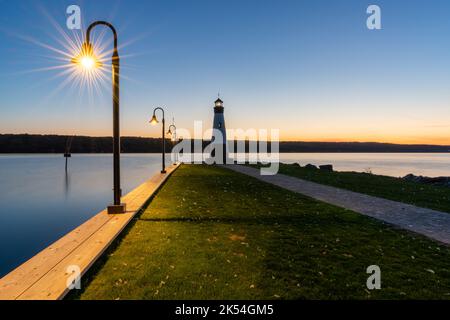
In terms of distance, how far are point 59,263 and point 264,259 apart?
140 inches

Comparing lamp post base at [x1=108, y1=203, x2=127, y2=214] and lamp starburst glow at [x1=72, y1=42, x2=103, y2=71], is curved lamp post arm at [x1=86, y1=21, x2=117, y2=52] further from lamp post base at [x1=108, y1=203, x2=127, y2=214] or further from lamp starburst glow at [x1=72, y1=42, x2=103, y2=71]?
lamp post base at [x1=108, y1=203, x2=127, y2=214]

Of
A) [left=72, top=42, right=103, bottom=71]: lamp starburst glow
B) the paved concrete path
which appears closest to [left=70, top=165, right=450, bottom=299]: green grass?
the paved concrete path

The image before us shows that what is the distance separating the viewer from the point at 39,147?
179375 mm

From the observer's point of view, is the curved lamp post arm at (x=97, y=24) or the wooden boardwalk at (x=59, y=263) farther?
the curved lamp post arm at (x=97, y=24)

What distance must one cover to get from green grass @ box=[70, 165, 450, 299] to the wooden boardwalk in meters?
0.27

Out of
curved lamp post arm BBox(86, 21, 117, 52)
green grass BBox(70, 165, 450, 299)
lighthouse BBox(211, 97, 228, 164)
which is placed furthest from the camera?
lighthouse BBox(211, 97, 228, 164)

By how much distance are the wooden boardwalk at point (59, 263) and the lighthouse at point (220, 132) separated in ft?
110

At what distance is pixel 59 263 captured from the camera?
5.00 meters

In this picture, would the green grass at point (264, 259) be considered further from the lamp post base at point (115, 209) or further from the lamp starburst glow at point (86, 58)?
the lamp starburst glow at point (86, 58)

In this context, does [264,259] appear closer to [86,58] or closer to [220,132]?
[86,58]

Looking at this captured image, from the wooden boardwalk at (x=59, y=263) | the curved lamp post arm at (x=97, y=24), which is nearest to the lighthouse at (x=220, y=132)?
the curved lamp post arm at (x=97, y=24)

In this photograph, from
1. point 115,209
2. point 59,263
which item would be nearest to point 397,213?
point 115,209

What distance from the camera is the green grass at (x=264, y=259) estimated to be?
4379 millimetres

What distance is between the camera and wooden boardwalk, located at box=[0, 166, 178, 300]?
400 centimetres
